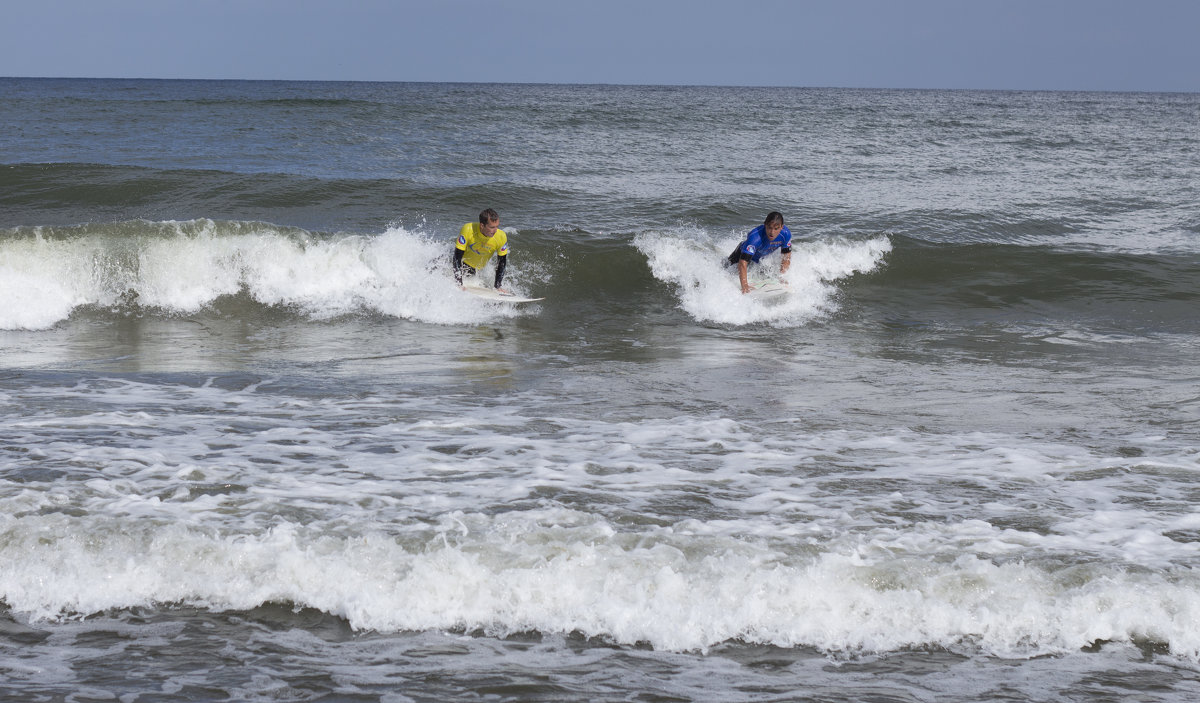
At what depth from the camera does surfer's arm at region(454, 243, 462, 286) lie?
481 inches

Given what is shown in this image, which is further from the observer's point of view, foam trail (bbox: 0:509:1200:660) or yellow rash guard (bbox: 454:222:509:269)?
yellow rash guard (bbox: 454:222:509:269)

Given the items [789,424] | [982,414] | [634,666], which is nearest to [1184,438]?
[982,414]

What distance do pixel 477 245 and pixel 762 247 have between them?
3.87 meters

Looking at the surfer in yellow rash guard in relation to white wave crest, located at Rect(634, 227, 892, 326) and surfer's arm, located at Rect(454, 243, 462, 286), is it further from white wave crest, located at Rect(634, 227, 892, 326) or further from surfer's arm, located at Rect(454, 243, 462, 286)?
white wave crest, located at Rect(634, 227, 892, 326)

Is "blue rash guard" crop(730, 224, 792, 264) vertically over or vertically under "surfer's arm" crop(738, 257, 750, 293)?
over

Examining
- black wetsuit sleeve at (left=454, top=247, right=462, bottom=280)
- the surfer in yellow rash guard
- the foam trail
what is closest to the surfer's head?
the surfer in yellow rash guard

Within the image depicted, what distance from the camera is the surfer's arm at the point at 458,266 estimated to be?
1223cm

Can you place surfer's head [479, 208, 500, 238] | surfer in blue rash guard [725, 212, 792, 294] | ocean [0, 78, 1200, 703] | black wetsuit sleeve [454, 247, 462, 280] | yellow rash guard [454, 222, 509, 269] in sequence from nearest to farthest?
ocean [0, 78, 1200, 703] → surfer's head [479, 208, 500, 238] → black wetsuit sleeve [454, 247, 462, 280] → yellow rash guard [454, 222, 509, 269] → surfer in blue rash guard [725, 212, 792, 294]

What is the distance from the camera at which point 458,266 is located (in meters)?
12.3

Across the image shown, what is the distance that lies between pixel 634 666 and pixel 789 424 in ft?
11.4

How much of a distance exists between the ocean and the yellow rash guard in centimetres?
57

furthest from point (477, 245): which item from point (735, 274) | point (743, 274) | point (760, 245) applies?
point (760, 245)

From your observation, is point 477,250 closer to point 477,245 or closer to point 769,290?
point 477,245

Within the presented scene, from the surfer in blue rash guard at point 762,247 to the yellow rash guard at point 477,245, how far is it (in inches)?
126
